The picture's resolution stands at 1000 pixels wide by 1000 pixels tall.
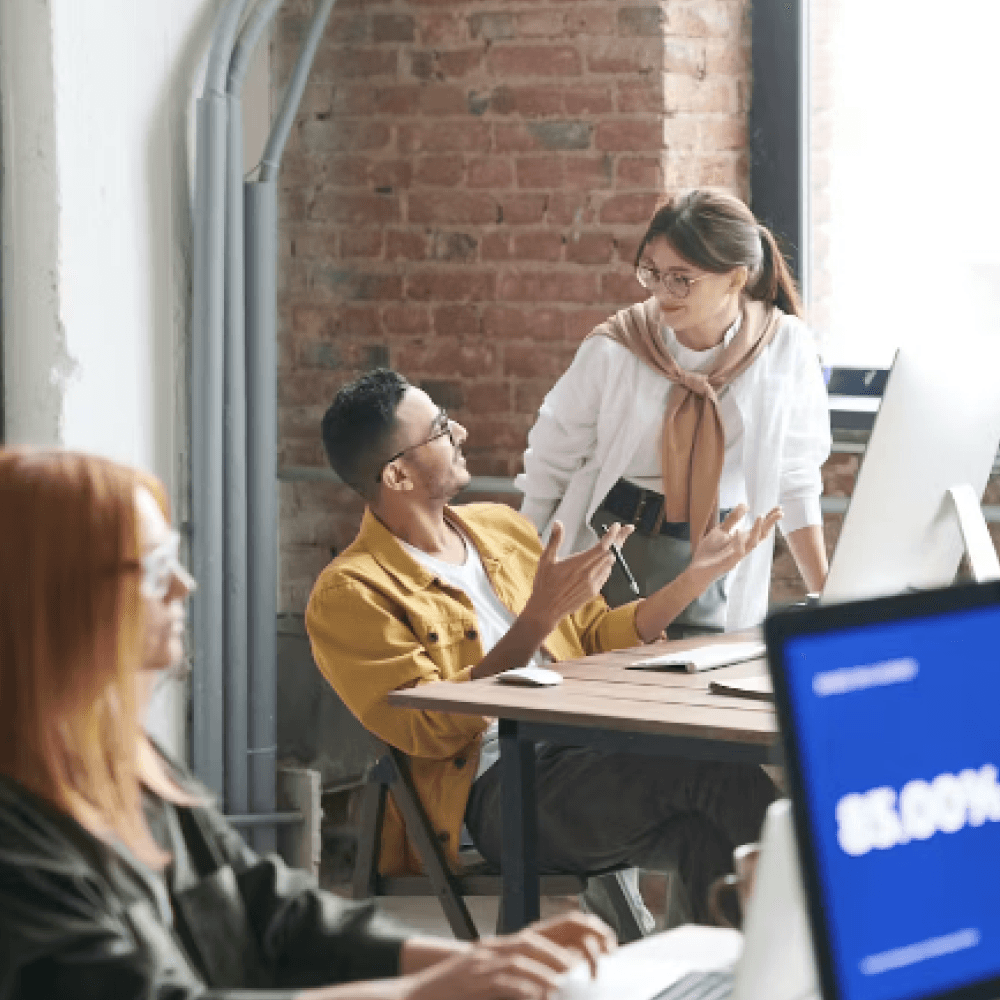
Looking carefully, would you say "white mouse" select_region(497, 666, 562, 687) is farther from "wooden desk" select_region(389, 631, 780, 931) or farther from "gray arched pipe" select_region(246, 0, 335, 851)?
"gray arched pipe" select_region(246, 0, 335, 851)

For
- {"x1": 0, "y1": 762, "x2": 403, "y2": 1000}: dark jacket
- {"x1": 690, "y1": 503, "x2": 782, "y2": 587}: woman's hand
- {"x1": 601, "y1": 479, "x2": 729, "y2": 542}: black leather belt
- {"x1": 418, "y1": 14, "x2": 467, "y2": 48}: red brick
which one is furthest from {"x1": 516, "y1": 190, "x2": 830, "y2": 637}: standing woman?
{"x1": 0, "y1": 762, "x2": 403, "y2": 1000}: dark jacket

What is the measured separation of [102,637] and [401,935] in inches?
16.6

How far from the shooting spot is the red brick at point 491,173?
4504 millimetres

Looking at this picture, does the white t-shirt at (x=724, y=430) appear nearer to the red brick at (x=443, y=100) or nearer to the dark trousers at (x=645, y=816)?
the dark trousers at (x=645, y=816)

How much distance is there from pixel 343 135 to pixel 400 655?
2014 mm

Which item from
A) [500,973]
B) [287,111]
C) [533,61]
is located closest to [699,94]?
[533,61]

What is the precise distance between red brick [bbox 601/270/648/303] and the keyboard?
9.49 feet

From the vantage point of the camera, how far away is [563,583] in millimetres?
3049

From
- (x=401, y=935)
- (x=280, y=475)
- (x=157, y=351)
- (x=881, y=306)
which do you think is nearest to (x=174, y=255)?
(x=157, y=351)

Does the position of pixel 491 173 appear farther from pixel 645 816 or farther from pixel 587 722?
pixel 587 722

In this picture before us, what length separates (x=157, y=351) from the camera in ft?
13.1

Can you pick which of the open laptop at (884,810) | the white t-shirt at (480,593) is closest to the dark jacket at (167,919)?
the open laptop at (884,810)

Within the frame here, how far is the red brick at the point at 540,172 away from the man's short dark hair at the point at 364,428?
51.5 inches

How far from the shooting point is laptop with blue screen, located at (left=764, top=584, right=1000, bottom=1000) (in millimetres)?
1246
